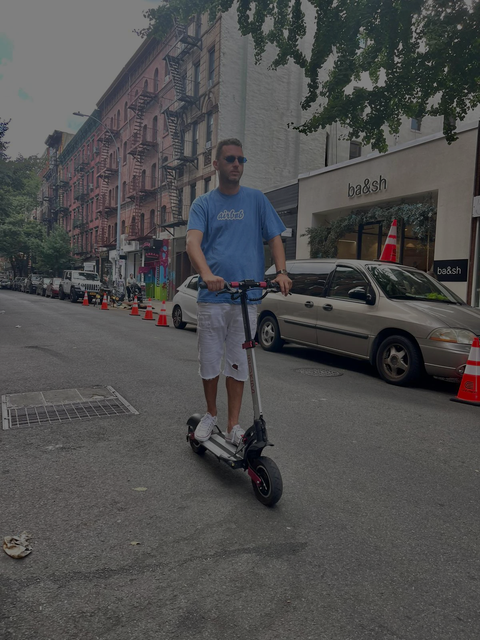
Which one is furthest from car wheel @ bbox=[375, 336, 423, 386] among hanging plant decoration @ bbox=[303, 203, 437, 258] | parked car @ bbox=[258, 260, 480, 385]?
hanging plant decoration @ bbox=[303, 203, 437, 258]

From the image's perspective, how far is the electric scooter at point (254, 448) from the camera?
122 inches

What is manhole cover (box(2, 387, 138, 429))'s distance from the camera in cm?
491

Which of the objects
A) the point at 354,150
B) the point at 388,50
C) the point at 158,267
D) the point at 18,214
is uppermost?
the point at 354,150

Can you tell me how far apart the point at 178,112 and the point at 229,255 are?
1206 inches

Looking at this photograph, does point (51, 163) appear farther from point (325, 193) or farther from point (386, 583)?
point (386, 583)

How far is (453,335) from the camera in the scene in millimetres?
6938

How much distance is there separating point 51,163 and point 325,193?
205 ft

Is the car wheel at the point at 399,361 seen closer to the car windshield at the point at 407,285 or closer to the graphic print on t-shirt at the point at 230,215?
the car windshield at the point at 407,285

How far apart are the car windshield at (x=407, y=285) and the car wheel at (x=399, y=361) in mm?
800

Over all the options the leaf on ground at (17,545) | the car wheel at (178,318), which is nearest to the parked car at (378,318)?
the car wheel at (178,318)

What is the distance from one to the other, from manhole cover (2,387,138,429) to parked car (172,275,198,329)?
684 cm

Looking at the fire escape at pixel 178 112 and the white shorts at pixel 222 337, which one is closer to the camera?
the white shorts at pixel 222 337

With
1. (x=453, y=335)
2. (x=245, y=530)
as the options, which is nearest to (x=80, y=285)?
(x=453, y=335)

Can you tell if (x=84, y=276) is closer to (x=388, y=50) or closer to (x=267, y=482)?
(x=388, y=50)
